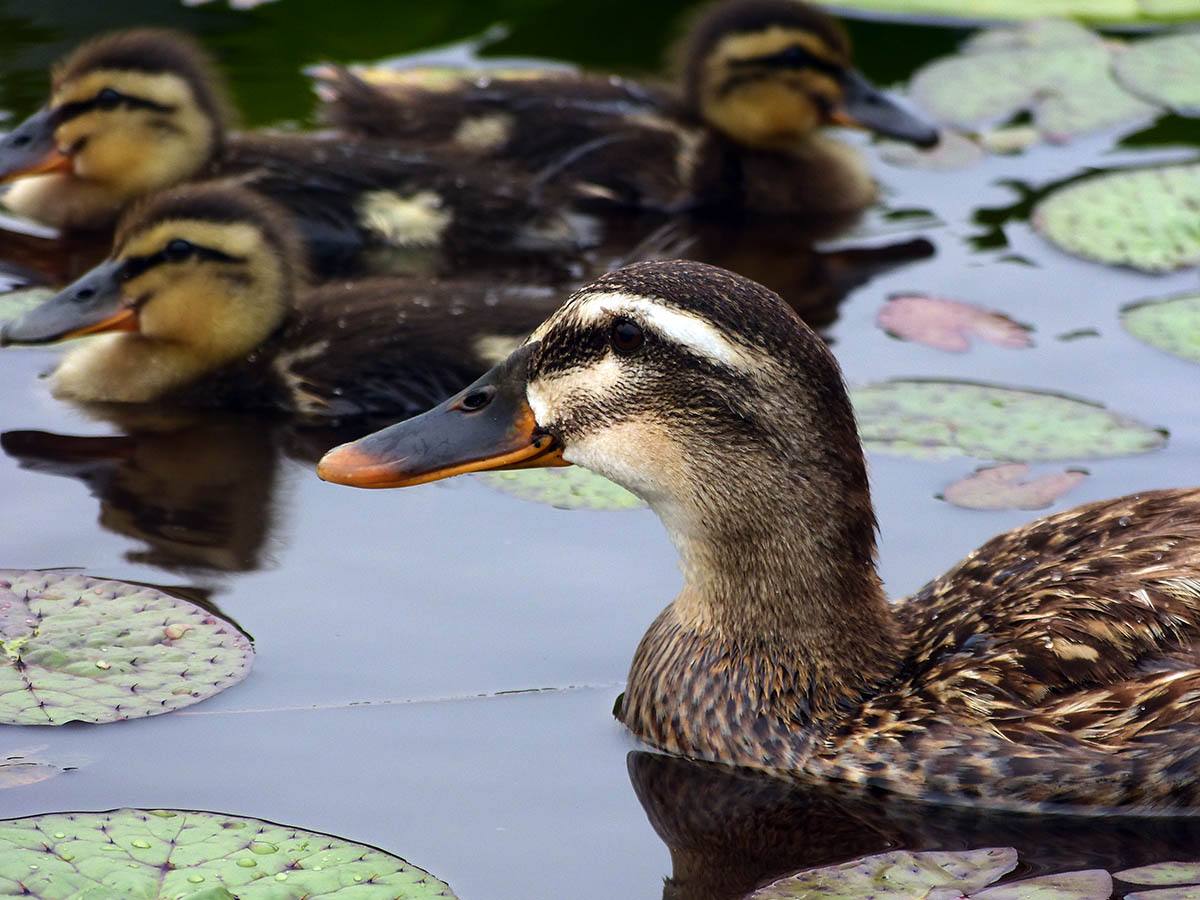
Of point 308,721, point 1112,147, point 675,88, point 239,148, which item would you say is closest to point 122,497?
point 308,721

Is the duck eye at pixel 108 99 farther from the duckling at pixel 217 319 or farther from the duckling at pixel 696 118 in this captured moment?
the duckling at pixel 217 319

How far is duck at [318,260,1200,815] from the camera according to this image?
12.3ft

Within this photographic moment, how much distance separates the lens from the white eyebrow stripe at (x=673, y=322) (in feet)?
12.4

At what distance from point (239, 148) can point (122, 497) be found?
180 centimetres

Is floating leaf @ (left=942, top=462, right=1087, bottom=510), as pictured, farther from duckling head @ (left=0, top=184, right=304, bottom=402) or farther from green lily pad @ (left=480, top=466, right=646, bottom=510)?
duckling head @ (left=0, top=184, right=304, bottom=402)

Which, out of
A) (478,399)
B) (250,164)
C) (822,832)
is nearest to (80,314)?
(250,164)

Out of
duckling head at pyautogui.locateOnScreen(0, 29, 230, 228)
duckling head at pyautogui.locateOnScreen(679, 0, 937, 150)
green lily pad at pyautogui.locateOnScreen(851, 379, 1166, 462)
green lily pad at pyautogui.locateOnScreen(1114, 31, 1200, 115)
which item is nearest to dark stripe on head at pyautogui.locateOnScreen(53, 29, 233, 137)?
duckling head at pyautogui.locateOnScreen(0, 29, 230, 228)

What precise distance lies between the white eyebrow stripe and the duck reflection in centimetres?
120

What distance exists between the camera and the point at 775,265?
6535 millimetres

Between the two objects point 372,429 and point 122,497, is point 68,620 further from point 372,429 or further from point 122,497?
point 372,429

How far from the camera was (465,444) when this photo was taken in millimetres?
4008

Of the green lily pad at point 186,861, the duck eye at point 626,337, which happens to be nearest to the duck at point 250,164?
the duck eye at point 626,337

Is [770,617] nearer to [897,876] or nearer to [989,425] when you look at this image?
[897,876]

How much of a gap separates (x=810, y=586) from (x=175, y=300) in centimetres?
229
